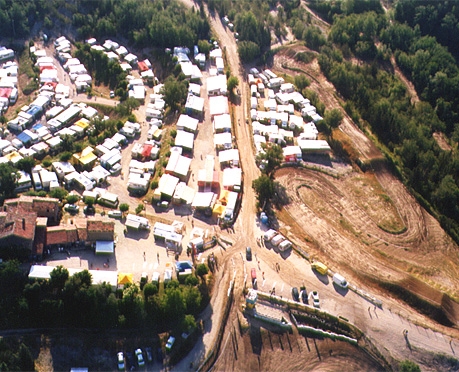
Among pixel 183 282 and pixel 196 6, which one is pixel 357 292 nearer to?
pixel 183 282

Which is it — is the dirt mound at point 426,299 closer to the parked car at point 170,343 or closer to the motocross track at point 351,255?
the motocross track at point 351,255

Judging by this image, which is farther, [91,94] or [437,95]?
[437,95]

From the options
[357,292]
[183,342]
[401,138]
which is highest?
[401,138]

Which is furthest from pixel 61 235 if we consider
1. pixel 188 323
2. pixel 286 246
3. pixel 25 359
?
pixel 286 246

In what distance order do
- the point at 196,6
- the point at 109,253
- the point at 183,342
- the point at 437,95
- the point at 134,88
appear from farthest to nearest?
the point at 196,6, the point at 437,95, the point at 134,88, the point at 109,253, the point at 183,342

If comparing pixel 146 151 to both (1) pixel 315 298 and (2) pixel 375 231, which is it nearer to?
(1) pixel 315 298

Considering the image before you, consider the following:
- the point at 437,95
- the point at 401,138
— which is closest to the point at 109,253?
the point at 401,138
